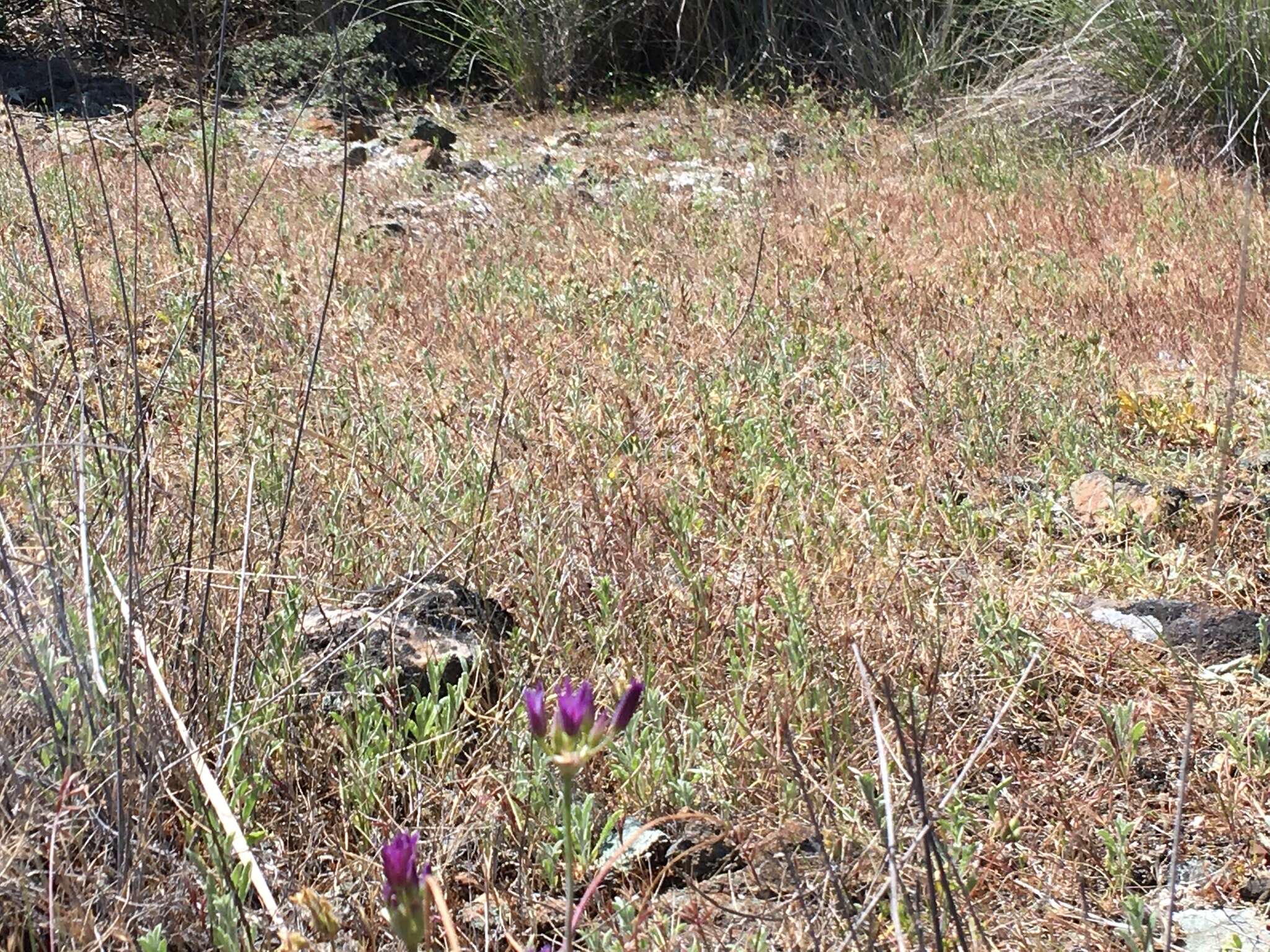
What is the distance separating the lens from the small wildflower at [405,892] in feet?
2.91

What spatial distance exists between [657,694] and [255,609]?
64cm

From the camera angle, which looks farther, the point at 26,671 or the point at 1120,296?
the point at 1120,296

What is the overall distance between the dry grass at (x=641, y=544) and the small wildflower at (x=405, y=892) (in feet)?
1.36

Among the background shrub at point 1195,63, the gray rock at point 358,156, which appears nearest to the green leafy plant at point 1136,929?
the background shrub at point 1195,63

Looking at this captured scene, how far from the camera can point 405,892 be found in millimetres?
893

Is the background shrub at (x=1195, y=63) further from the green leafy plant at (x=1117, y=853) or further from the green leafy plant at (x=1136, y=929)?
the green leafy plant at (x=1136, y=929)

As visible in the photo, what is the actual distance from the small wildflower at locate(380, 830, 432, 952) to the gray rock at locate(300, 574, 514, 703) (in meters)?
1.01

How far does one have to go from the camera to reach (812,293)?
4430 millimetres

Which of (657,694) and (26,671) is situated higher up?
(26,671)

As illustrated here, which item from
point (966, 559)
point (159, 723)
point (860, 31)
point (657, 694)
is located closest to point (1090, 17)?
point (860, 31)

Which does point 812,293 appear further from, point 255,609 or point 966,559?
point 255,609

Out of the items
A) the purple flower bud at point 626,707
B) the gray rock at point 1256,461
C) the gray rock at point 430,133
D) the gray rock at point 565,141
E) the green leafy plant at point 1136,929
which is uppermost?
the purple flower bud at point 626,707

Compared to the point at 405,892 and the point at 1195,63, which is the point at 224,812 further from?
the point at 1195,63

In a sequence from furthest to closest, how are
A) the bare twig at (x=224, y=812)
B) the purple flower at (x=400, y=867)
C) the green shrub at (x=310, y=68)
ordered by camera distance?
the green shrub at (x=310, y=68)
the bare twig at (x=224, y=812)
the purple flower at (x=400, y=867)
